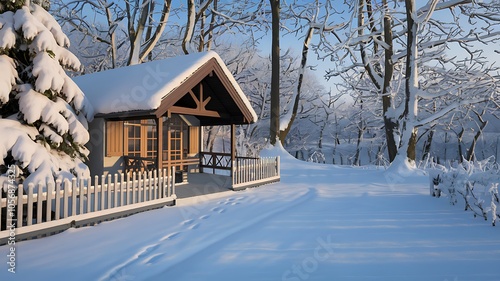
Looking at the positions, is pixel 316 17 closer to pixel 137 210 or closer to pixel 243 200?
pixel 243 200

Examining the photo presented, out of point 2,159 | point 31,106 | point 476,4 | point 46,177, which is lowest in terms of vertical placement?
point 46,177

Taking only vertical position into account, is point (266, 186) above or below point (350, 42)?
below

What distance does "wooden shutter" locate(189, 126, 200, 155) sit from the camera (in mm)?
13578

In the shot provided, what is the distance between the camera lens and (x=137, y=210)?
24.3 ft

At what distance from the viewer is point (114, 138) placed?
33.3ft

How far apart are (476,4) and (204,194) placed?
16593 millimetres

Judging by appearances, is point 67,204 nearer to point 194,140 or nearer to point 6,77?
point 6,77

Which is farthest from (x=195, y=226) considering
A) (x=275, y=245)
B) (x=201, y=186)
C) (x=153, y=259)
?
(x=201, y=186)

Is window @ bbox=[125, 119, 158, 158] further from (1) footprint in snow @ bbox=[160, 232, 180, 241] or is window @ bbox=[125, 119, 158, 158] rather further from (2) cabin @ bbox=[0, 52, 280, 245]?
(1) footprint in snow @ bbox=[160, 232, 180, 241]

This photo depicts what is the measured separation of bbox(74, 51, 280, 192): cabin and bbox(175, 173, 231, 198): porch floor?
604 mm

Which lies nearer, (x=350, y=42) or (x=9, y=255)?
(x=9, y=255)

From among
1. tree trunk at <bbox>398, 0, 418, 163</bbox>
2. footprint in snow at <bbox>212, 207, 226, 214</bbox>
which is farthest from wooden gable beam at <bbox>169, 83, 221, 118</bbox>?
tree trunk at <bbox>398, 0, 418, 163</bbox>

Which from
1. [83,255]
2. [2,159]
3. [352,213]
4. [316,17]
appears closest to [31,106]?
[2,159]

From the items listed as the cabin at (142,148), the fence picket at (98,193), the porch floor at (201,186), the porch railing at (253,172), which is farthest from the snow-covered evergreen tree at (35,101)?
the porch railing at (253,172)
